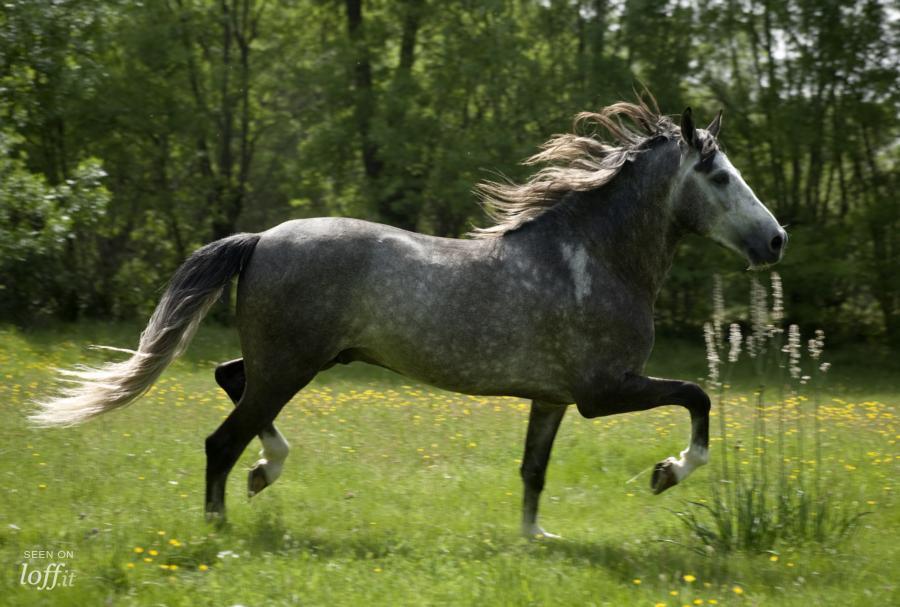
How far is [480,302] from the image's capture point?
6.48 m

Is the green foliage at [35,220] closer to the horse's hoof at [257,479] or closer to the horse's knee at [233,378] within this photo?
the horse's knee at [233,378]

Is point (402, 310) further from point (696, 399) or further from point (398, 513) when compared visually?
point (696, 399)

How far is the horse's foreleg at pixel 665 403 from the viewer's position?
6.30 meters

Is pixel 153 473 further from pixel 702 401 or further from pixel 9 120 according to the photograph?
pixel 9 120

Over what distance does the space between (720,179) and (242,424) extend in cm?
338

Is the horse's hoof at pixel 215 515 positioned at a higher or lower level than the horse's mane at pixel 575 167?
lower

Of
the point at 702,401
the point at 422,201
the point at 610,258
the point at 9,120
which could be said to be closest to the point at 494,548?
the point at 702,401

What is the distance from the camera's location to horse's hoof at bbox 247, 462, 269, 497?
6910mm

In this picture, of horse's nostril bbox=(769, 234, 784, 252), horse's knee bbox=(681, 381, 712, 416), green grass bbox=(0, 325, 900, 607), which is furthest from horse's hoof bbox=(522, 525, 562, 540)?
horse's nostril bbox=(769, 234, 784, 252)

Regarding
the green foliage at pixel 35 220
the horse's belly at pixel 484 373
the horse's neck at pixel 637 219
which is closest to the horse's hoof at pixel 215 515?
the horse's belly at pixel 484 373

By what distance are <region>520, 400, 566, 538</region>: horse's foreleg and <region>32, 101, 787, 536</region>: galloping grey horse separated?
421 millimetres

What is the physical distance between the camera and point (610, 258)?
6.73 meters

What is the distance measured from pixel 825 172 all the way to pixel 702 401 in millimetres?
14211

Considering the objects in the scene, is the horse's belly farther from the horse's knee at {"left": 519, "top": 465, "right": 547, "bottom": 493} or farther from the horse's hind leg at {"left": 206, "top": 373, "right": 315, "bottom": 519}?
the horse's knee at {"left": 519, "top": 465, "right": 547, "bottom": 493}
